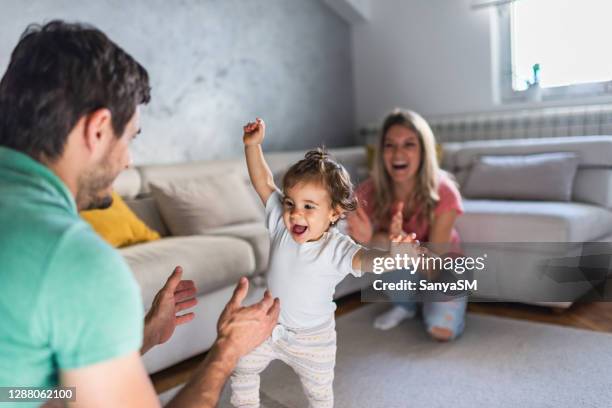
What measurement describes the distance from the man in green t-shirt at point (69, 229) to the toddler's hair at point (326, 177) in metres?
0.59

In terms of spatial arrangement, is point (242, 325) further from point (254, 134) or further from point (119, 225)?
point (119, 225)

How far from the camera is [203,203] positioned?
2.92 meters

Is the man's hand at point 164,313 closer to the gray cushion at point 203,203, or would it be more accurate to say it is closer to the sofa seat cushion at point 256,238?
the sofa seat cushion at point 256,238

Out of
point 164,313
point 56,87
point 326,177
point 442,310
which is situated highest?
point 56,87

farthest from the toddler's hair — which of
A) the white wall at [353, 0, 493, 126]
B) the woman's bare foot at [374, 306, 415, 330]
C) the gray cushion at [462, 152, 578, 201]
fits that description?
the white wall at [353, 0, 493, 126]

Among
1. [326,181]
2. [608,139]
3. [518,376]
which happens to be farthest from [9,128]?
[608,139]

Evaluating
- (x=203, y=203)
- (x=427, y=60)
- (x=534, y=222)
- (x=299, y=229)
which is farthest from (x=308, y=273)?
(x=427, y=60)

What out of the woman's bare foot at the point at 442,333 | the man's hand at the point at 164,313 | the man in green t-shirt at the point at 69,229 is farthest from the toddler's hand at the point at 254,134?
the woman's bare foot at the point at 442,333

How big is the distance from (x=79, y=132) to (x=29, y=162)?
0.28ft

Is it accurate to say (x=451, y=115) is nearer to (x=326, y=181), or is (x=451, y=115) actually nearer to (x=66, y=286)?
(x=326, y=181)

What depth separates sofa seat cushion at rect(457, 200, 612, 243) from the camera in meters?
2.71

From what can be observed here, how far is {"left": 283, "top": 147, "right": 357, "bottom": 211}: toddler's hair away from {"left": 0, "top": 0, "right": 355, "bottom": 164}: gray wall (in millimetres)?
2101

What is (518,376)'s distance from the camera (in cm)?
208

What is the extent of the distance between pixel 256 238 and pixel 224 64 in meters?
1.77
